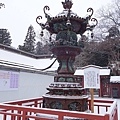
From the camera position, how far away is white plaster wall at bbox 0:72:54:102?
10.0 m

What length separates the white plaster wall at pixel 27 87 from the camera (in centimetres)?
1003

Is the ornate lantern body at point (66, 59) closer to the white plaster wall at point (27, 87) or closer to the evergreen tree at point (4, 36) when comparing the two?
the white plaster wall at point (27, 87)

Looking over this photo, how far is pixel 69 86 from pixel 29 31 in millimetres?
39689

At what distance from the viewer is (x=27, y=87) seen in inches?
485

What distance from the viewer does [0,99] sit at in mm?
9297

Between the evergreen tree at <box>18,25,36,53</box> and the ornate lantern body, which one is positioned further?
the evergreen tree at <box>18,25,36,53</box>

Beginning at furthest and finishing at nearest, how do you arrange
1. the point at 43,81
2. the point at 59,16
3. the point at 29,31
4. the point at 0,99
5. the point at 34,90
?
the point at 29,31, the point at 43,81, the point at 34,90, the point at 0,99, the point at 59,16

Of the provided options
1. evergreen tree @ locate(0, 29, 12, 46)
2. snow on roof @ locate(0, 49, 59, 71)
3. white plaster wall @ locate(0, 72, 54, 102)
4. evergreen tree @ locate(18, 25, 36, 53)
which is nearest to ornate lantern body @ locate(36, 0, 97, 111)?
white plaster wall @ locate(0, 72, 54, 102)

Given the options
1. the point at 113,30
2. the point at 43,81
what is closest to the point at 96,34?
the point at 113,30

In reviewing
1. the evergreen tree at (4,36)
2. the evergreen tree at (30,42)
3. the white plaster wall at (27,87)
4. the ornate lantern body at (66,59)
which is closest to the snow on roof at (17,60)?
the white plaster wall at (27,87)

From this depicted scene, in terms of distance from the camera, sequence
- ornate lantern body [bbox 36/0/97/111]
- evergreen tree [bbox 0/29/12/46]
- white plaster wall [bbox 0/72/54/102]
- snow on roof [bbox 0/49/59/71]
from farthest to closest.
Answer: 1. evergreen tree [bbox 0/29/12/46]
2. snow on roof [bbox 0/49/59/71]
3. white plaster wall [bbox 0/72/54/102]
4. ornate lantern body [bbox 36/0/97/111]

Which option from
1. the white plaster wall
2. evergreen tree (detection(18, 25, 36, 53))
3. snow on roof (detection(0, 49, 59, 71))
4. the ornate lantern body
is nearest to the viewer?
the ornate lantern body

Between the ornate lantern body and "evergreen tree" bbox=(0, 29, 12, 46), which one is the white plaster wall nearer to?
the ornate lantern body

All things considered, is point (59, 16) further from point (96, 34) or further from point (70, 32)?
point (96, 34)
